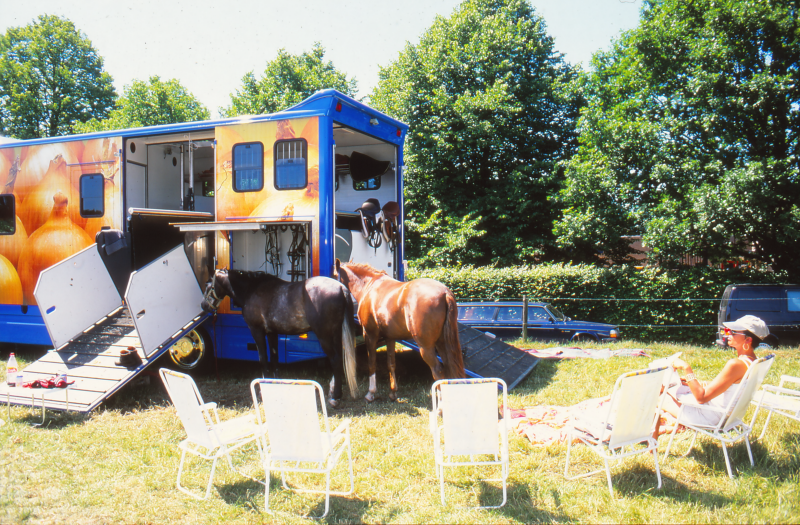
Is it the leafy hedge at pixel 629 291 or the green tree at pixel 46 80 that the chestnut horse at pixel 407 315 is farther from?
the green tree at pixel 46 80

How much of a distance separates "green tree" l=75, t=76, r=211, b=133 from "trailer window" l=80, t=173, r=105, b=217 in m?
21.0

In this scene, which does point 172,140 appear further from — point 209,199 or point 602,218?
point 602,218

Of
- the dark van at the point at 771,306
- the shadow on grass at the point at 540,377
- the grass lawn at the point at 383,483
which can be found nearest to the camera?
the grass lawn at the point at 383,483

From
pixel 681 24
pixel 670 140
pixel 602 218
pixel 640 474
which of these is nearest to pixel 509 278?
pixel 602 218

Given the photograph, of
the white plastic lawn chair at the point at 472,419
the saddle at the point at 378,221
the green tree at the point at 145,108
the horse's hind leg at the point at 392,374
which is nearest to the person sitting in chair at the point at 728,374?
the white plastic lawn chair at the point at 472,419

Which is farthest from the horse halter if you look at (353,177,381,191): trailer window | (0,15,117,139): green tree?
(0,15,117,139): green tree

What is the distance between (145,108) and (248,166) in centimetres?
2458

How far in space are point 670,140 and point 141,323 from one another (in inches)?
478

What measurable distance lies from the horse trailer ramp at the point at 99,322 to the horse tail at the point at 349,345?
241 cm

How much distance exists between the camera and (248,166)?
23.3ft

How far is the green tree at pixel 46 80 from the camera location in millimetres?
27781

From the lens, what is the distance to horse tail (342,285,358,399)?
6148 mm

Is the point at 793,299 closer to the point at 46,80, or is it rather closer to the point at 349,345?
the point at 349,345

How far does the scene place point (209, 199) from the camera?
30.6 ft
